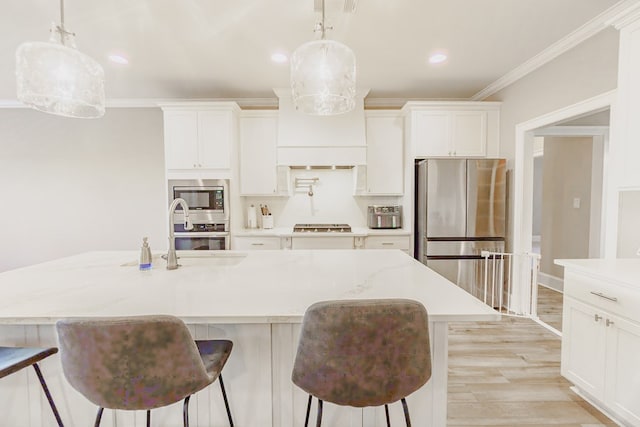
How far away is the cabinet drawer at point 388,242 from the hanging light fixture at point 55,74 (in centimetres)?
276

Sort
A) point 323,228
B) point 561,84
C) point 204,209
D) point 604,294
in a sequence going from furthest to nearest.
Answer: point 323,228 < point 204,209 < point 561,84 < point 604,294

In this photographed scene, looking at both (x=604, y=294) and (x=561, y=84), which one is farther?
(x=561, y=84)

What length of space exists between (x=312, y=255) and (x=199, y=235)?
74.6 inches

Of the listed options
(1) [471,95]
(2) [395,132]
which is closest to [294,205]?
(2) [395,132]

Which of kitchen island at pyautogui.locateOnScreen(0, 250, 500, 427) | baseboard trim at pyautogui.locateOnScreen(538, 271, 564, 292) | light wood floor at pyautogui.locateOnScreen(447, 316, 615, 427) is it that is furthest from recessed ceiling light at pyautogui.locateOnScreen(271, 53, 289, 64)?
baseboard trim at pyautogui.locateOnScreen(538, 271, 564, 292)

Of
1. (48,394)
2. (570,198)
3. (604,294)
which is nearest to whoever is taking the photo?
(48,394)

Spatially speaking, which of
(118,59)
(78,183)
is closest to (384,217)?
(118,59)

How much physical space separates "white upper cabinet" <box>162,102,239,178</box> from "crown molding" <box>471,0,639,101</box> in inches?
117

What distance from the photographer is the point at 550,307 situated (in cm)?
354

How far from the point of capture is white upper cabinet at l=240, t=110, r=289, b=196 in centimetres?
379

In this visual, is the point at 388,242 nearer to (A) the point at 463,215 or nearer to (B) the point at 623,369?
(A) the point at 463,215

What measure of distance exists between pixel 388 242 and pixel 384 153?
3.54 feet

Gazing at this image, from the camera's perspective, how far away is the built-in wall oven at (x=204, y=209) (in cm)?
351

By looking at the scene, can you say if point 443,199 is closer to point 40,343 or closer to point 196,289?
point 196,289
